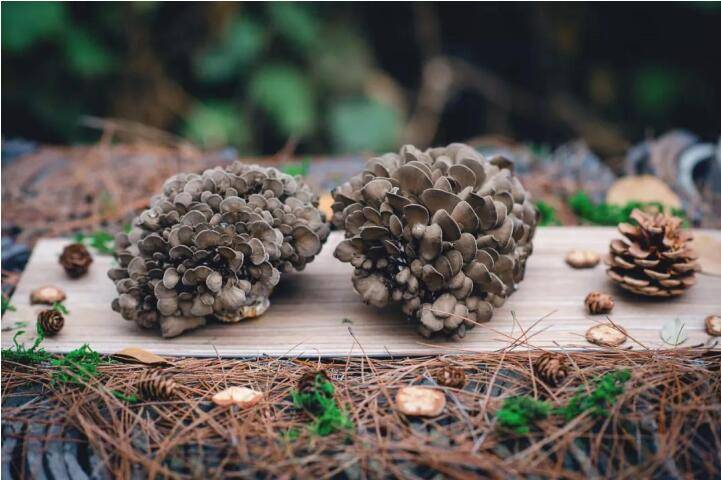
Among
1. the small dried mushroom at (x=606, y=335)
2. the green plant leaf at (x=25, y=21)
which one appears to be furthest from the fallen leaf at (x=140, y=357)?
the green plant leaf at (x=25, y=21)

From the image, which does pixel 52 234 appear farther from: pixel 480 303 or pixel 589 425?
pixel 589 425

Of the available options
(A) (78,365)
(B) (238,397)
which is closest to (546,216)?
(B) (238,397)

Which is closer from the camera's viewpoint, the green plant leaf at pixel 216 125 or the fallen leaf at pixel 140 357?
the fallen leaf at pixel 140 357

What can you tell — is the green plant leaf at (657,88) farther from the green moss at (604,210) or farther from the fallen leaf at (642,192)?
the green moss at (604,210)

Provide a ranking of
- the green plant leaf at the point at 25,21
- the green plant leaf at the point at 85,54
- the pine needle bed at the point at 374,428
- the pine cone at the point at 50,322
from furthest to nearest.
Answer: the green plant leaf at the point at 85,54
the green plant leaf at the point at 25,21
the pine cone at the point at 50,322
the pine needle bed at the point at 374,428

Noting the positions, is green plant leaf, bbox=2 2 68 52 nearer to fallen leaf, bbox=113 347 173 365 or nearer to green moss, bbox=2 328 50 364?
green moss, bbox=2 328 50 364

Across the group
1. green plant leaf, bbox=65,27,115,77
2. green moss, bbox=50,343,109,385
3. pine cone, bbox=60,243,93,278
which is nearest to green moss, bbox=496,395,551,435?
green moss, bbox=50,343,109,385
